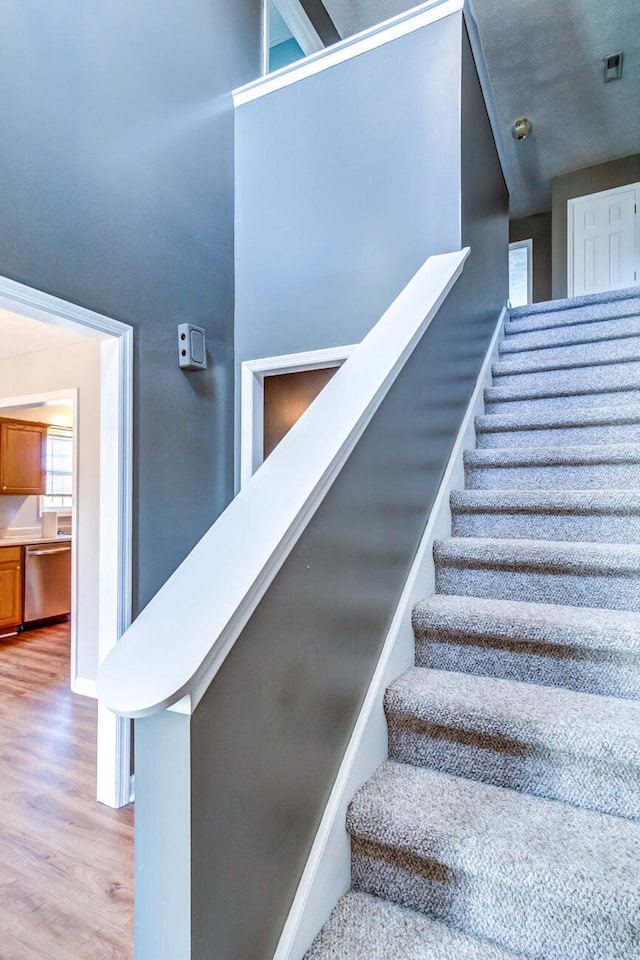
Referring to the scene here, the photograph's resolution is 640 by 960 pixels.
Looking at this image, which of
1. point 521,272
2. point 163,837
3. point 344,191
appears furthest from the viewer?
point 521,272

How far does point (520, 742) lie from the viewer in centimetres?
117

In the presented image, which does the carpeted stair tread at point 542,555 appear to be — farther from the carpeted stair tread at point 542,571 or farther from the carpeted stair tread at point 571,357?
the carpeted stair tread at point 571,357

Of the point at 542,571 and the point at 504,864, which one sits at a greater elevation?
the point at 542,571

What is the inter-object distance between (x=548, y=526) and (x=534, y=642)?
0.58 meters

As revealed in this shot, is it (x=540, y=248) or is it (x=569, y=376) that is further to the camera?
(x=540, y=248)

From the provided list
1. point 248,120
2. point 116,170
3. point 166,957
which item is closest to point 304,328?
point 116,170

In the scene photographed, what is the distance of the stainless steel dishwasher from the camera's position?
5.18 metres

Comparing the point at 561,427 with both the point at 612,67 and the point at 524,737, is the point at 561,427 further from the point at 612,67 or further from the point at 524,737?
the point at 612,67

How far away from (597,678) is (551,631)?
0.15 metres

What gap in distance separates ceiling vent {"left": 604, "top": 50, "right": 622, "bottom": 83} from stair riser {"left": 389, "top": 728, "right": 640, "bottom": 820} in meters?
5.29

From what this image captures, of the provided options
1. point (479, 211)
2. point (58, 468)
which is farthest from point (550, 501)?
point (58, 468)

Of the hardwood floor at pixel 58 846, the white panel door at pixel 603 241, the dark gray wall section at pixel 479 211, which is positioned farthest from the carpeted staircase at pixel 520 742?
the white panel door at pixel 603 241

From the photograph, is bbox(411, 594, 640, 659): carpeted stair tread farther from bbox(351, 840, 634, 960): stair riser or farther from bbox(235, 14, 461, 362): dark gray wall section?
bbox(235, 14, 461, 362): dark gray wall section

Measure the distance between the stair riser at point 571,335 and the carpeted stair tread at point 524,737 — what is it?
2.07m
